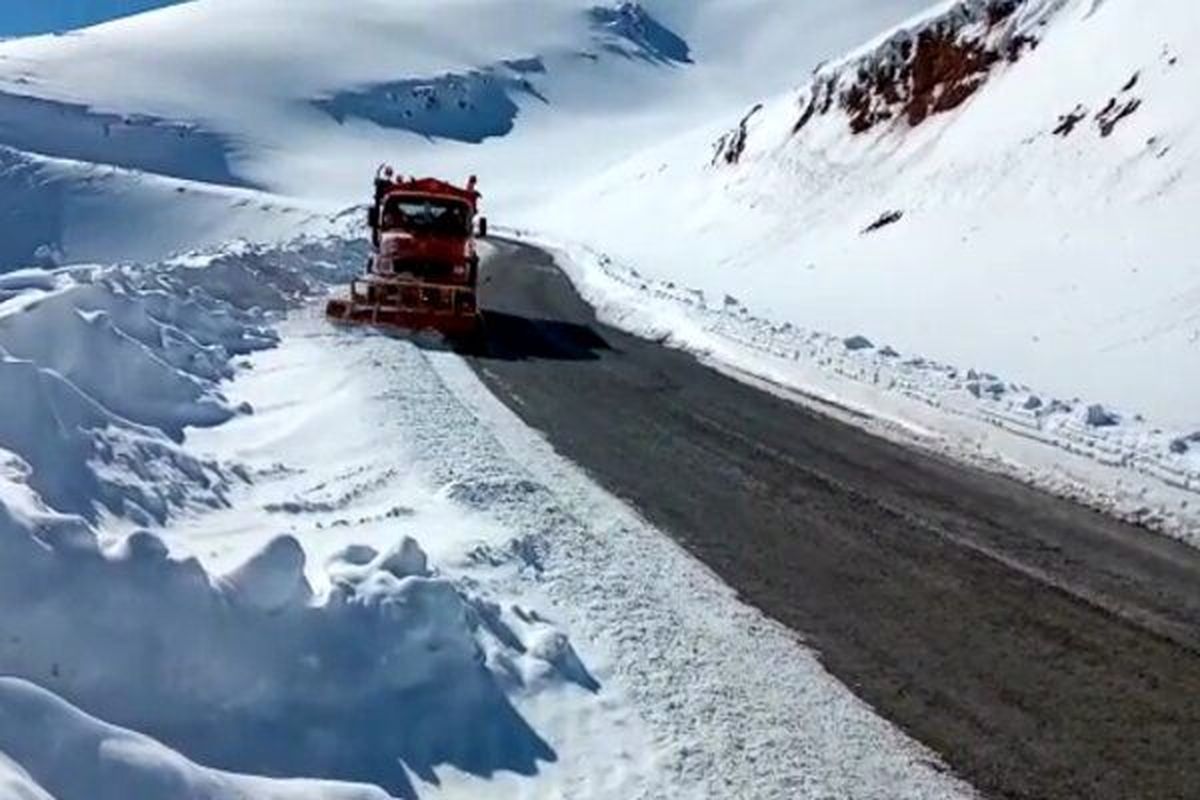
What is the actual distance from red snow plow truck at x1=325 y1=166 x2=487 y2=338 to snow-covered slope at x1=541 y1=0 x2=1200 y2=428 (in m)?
5.74

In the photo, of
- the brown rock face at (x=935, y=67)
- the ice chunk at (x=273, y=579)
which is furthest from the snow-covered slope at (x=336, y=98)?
the ice chunk at (x=273, y=579)

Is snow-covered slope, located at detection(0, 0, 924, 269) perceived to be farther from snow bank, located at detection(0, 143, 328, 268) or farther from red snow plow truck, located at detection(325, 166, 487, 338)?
red snow plow truck, located at detection(325, 166, 487, 338)

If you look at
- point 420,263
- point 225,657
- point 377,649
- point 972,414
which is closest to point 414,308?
point 420,263

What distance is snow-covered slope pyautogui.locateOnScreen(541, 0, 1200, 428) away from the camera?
61.9 feet

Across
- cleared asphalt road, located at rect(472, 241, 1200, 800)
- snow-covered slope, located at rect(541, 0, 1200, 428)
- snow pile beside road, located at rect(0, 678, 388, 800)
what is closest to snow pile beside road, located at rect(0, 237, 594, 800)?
snow pile beside road, located at rect(0, 678, 388, 800)

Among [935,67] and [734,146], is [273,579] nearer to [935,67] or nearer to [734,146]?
[935,67]

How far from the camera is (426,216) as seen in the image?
22078 mm

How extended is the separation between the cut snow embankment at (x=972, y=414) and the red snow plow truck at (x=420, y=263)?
9.87ft

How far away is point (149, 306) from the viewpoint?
1596 centimetres

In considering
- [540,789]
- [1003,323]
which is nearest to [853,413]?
[1003,323]

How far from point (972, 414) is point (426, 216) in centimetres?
1078

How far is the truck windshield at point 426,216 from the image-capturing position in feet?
71.7

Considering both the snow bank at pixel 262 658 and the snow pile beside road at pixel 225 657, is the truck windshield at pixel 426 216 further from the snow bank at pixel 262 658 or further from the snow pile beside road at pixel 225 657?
the snow bank at pixel 262 658

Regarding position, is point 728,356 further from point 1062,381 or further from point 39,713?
point 39,713
